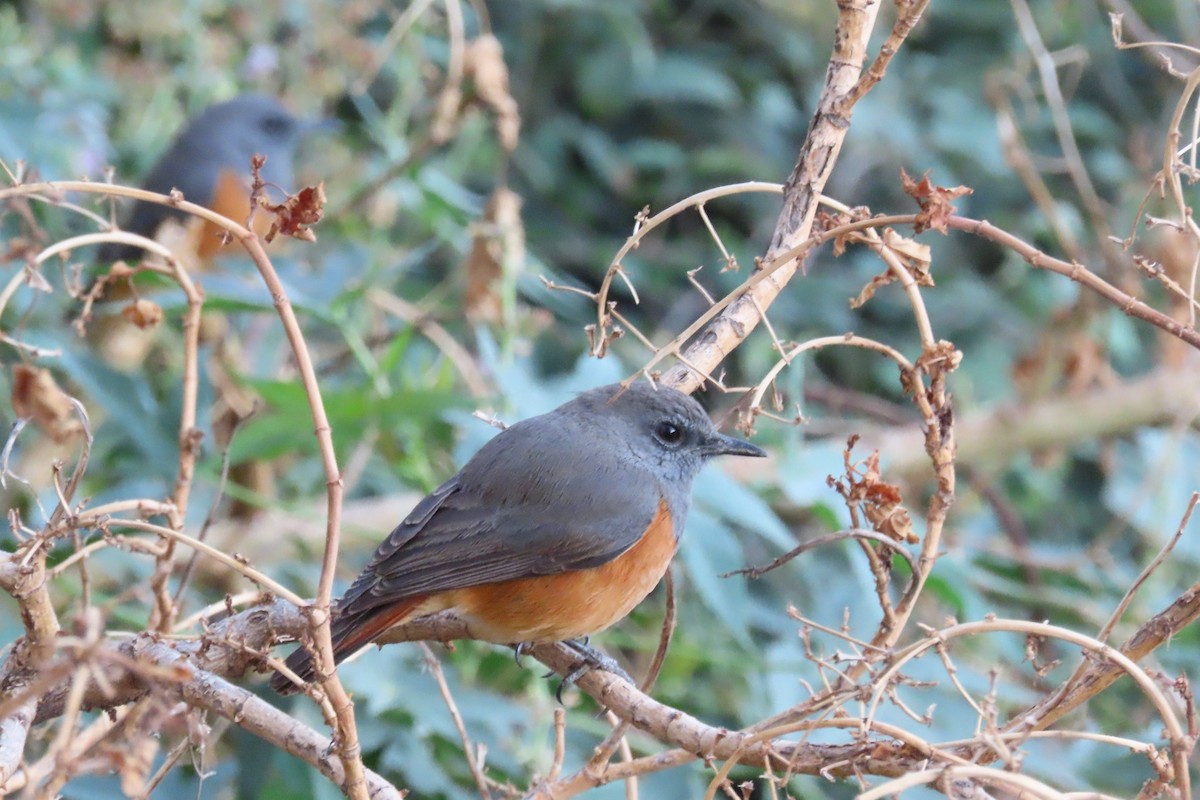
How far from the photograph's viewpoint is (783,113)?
725cm

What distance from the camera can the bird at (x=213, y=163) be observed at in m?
5.57

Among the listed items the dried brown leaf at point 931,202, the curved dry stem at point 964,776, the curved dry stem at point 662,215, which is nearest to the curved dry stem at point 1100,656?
the curved dry stem at point 964,776

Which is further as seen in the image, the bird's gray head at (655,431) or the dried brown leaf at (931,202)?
the bird's gray head at (655,431)

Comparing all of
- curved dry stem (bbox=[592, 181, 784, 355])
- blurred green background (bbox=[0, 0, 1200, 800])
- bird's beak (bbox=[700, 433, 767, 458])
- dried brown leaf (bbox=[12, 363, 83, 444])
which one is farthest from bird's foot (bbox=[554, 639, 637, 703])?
dried brown leaf (bbox=[12, 363, 83, 444])

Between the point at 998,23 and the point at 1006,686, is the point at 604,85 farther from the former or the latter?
the point at 1006,686

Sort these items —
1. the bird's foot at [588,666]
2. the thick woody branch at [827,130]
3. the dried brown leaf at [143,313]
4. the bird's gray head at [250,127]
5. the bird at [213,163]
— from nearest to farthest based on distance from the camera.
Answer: the thick woody branch at [827,130] → the dried brown leaf at [143,313] → the bird's foot at [588,666] → the bird at [213,163] → the bird's gray head at [250,127]

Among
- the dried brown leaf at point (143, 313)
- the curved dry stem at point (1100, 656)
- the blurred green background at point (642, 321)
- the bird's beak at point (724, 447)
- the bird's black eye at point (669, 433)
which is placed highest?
the blurred green background at point (642, 321)

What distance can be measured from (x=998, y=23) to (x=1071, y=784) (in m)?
5.31

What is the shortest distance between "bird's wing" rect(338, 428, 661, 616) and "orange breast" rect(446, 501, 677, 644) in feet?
0.09

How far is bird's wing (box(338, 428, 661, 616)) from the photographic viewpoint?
9.30 feet

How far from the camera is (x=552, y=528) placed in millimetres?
2947

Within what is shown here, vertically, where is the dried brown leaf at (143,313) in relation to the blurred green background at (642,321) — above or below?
below

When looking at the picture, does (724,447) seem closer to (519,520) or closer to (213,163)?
(519,520)

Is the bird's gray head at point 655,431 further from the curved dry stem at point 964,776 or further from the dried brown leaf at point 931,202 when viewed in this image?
the curved dry stem at point 964,776
